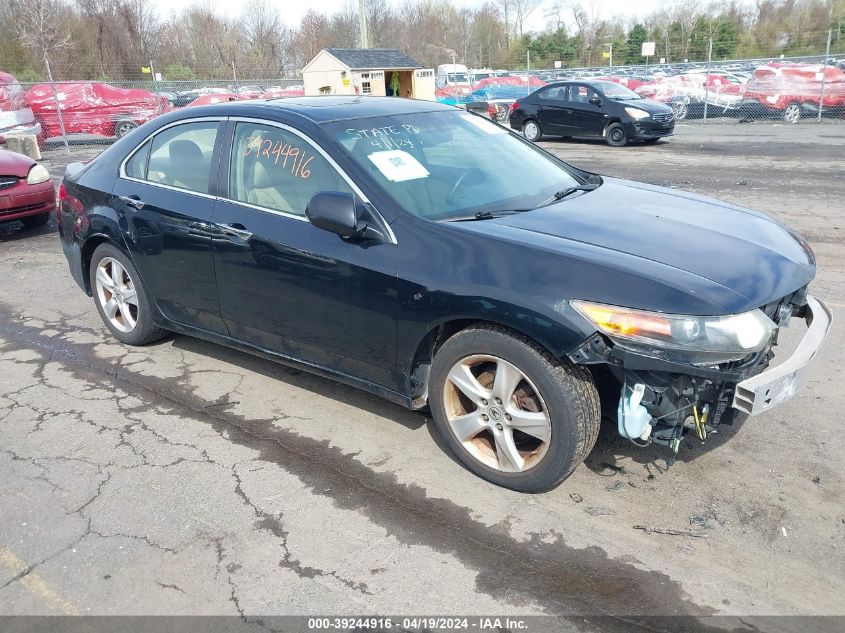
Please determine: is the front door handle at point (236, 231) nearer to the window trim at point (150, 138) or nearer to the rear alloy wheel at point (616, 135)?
the window trim at point (150, 138)

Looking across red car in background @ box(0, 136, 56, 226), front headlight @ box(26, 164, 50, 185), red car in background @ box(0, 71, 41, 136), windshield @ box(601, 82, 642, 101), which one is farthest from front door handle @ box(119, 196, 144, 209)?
red car in background @ box(0, 71, 41, 136)

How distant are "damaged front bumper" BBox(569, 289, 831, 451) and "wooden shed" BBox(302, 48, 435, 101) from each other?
26121mm

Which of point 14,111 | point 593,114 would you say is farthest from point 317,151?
point 14,111

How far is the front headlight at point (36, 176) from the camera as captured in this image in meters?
8.99

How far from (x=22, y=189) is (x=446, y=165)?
718 centimetres

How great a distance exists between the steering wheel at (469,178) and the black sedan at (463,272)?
2 centimetres

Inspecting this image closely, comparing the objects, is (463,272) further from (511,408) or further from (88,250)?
(88,250)

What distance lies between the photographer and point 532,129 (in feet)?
62.4

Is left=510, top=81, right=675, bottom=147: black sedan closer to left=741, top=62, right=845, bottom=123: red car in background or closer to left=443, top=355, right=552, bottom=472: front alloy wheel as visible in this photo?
left=741, top=62, right=845, bottom=123: red car in background

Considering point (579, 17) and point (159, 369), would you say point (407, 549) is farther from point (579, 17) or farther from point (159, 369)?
point (579, 17)

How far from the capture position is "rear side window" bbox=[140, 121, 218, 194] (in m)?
4.30

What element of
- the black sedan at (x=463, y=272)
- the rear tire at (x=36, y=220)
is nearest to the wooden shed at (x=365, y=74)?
the rear tire at (x=36, y=220)

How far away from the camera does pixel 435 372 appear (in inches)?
134

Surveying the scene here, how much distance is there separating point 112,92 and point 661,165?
15947 millimetres
